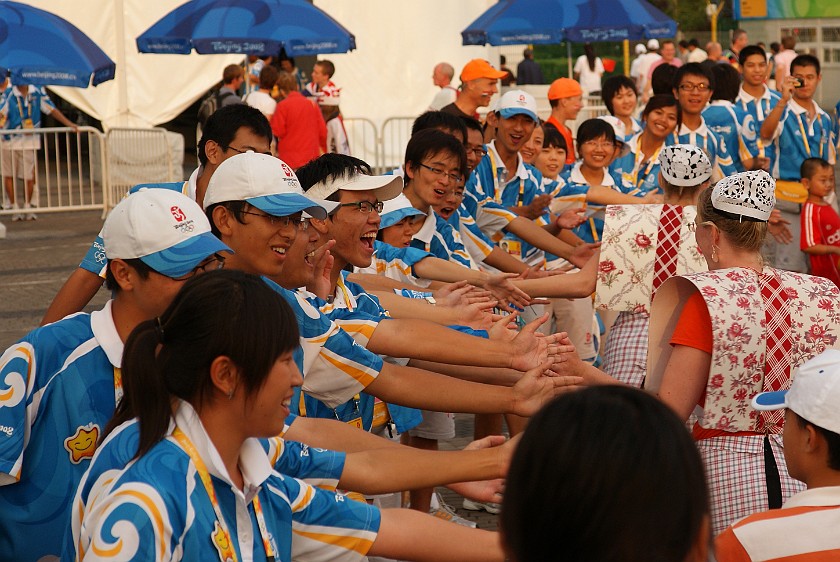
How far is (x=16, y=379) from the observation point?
346cm

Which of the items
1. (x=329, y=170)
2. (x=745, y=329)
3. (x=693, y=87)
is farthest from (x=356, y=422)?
(x=693, y=87)

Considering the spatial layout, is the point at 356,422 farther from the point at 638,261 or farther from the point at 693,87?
the point at 693,87

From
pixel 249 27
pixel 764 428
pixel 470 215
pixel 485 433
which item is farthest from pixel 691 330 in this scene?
pixel 249 27

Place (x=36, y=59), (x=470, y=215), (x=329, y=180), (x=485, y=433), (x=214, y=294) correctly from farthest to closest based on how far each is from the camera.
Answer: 1. (x=36, y=59)
2. (x=470, y=215)
3. (x=485, y=433)
4. (x=329, y=180)
5. (x=214, y=294)

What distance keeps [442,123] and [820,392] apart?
4.77 m

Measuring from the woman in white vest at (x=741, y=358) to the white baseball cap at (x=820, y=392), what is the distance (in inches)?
29.8

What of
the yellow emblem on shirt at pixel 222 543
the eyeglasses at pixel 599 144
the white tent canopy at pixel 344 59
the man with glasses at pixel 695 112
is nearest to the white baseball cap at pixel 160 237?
the yellow emblem on shirt at pixel 222 543

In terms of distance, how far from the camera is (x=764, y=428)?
162 inches

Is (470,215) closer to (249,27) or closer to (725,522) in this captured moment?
(725,522)

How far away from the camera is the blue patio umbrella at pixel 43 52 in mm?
13969

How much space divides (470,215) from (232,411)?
5.33 metres

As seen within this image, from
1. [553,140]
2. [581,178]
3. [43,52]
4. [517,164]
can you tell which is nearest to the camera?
[517,164]

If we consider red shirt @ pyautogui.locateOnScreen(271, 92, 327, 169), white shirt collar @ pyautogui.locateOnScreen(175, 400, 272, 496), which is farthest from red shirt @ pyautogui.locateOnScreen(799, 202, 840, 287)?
white shirt collar @ pyautogui.locateOnScreen(175, 400, 272, 496)

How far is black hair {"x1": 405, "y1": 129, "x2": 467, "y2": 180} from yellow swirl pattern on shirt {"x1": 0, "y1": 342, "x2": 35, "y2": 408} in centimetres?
358
